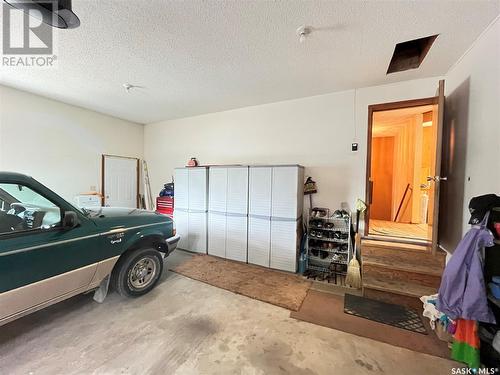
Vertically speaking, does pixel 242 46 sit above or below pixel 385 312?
above

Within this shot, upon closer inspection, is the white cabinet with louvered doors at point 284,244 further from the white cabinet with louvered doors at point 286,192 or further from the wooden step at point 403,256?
the wooden step at point 403,256

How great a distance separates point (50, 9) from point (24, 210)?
1.70 metres

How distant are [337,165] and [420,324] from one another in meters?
2.23

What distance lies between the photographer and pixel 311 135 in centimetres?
362

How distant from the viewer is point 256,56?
240 centimetres

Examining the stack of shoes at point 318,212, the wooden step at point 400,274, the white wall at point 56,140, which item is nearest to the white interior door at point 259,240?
the stack of shoes at point 318,212

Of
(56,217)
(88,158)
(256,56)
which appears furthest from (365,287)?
(88,158)

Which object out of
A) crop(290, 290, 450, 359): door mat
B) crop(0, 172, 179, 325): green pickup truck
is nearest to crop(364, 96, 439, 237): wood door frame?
crop(290, 290, 450, 359): door mat

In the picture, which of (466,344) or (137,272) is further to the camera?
(137,272)

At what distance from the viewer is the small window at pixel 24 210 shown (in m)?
1.75

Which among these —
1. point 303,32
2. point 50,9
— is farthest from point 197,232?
point 303,32

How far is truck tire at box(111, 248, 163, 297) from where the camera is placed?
2.34 metres

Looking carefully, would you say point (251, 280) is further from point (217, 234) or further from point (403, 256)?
point (403, 256)

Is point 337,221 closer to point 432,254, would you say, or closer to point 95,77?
point 432,254
